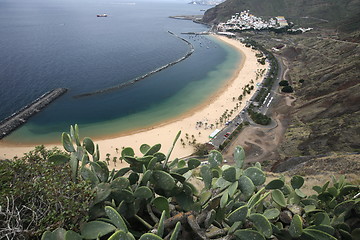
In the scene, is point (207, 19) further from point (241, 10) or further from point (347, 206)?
point (347, 206)

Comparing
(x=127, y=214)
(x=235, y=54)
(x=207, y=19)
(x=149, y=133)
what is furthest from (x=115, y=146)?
(x=207, y=19)

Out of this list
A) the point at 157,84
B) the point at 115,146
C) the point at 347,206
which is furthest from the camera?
the point at 157,84

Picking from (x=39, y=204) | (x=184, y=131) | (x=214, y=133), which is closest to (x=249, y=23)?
(x=184, y=131)

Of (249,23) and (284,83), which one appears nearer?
(284,83)

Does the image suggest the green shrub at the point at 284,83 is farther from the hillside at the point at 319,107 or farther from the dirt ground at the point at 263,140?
the dirt ground at the point at 263,140

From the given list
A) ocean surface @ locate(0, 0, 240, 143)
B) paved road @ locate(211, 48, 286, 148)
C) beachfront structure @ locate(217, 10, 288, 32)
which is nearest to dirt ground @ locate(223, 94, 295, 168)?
paved road @ locate(211, 48, 286, 148)

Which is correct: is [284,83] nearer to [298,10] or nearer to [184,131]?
[184,131]
